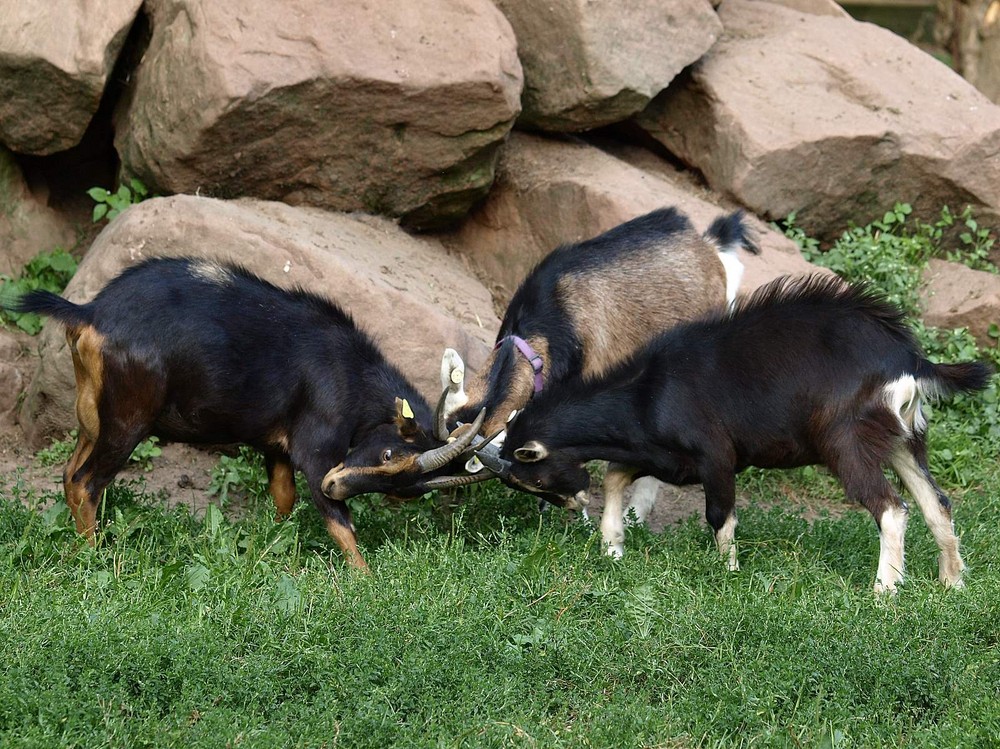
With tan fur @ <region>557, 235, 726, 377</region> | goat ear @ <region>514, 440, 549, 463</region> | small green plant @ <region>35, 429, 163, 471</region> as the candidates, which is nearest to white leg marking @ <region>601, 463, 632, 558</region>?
goat ear @ <region>514, 440, 549, 463</region>

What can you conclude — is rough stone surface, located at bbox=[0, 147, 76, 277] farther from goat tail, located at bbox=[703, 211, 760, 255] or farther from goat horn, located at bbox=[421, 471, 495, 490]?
goat tail, located at bbox=[703, 211, 760, 255]

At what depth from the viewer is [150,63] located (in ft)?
28.6

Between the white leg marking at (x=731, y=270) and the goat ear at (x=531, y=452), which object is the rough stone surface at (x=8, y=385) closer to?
the goat ear at (x=531, y=452)

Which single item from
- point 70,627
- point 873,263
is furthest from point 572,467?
point 873,263

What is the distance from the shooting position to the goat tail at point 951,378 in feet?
21.2

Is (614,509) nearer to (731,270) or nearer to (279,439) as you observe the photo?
(279,439)

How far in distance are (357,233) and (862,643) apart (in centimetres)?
488

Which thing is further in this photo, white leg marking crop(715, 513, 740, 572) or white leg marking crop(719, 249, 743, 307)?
white leg marking crop(719, 249, 743, 307)

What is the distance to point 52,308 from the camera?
652 centimetres

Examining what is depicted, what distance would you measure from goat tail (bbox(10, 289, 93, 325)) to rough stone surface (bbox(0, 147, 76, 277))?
2.81 metres

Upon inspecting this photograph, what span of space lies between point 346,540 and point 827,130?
555 centimetres

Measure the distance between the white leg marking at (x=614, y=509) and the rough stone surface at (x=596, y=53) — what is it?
3.69 metres

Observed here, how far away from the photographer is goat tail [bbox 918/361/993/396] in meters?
6.45

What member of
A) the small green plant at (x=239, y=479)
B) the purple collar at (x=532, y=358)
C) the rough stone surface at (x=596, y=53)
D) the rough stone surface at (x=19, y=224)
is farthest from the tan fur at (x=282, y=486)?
the rough stone surface at (x=596, y=53)
